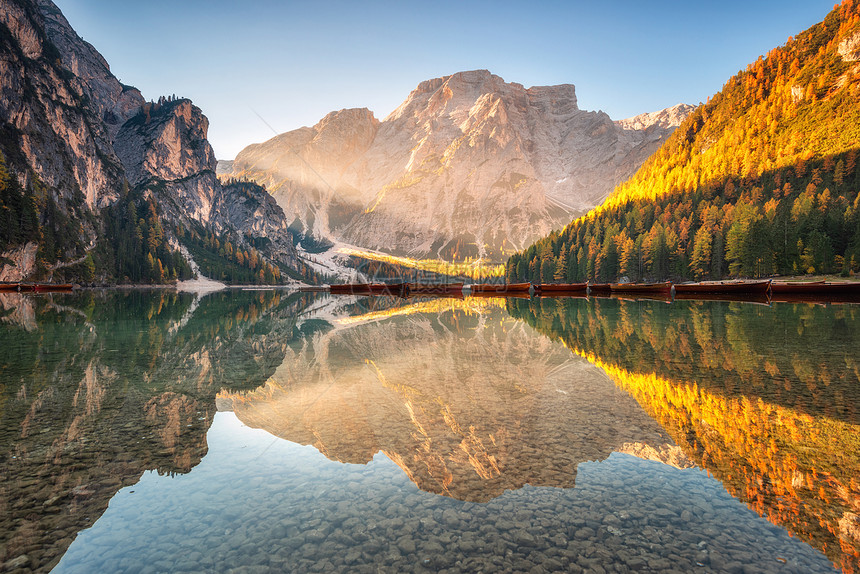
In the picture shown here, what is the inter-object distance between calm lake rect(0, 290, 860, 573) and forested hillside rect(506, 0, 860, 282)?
84.6m

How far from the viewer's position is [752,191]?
112m

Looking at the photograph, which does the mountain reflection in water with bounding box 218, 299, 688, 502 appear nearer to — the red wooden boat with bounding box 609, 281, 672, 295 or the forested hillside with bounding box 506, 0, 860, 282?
the red wooden boat with bounding box 609, 281, 672, 295

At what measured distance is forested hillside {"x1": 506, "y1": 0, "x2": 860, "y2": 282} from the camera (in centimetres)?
8000

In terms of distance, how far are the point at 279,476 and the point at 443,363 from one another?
9253 millimetres

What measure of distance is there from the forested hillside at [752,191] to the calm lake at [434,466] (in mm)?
84604

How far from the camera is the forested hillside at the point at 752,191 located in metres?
80.0

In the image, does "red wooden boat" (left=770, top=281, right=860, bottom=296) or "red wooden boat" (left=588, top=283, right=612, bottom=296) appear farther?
"red wooden boat" (left=588, top=283, right=612, bottom=296)

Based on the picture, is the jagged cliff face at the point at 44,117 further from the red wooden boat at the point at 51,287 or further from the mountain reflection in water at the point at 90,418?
the mountain reflection in water at the point at 90,418

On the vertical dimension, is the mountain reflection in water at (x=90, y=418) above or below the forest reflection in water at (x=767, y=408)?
above

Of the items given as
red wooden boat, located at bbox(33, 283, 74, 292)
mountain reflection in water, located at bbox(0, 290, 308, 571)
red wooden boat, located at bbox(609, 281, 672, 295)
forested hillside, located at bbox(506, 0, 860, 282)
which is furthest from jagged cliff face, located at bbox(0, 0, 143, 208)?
forested hillside, located at bbox(506, 0, 860, 282)

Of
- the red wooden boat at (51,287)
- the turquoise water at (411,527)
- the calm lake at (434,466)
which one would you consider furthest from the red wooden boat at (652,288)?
the red wooden boat at (51,287)

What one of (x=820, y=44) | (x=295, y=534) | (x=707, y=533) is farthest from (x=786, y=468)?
(x=820, y=44)

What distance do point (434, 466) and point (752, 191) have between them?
5448 inches

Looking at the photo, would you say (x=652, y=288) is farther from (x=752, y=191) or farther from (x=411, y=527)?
(x=411, y=527)
